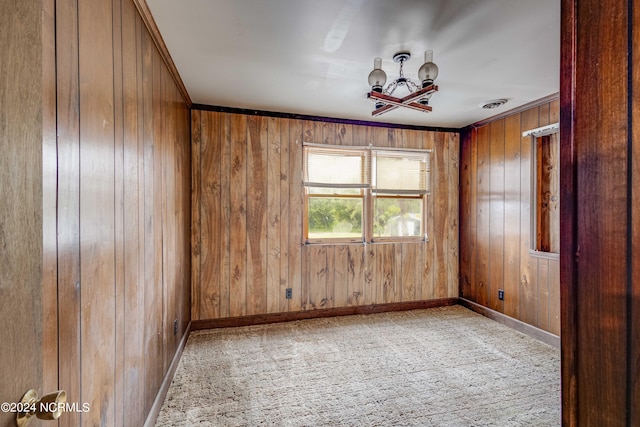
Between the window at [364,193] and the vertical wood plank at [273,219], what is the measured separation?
14.1 inches

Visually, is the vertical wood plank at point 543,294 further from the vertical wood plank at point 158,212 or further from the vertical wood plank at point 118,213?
the vertical wood plank at point 118,213

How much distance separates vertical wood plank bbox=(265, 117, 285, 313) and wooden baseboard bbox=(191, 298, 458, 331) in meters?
0.13

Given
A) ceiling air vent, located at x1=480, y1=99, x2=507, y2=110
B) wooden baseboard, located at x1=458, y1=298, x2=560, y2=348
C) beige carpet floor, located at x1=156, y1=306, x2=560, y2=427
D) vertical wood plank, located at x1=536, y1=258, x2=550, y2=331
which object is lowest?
beige carpet floor, located at x1=156, y1=306, x2=560, y2=427

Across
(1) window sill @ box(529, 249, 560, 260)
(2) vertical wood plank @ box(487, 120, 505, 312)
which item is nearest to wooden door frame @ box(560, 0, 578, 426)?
(1) window sill @ box(529, 249, 560, 260)

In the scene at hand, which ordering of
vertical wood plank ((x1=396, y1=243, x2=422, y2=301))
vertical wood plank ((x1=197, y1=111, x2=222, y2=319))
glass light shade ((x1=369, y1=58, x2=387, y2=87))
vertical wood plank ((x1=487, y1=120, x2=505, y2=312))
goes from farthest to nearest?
vertical wood plank ((x1=396, y1=243, x2=422, y2=301)) → vertical wood plank ((x1=487, y1=120, x2=505, y2=312)) → vertical wood plank ((x1=197, y1=111, x2=222, y2=319)) → glass light shade ((x1=369, y1=58, x2=387, y2=87))

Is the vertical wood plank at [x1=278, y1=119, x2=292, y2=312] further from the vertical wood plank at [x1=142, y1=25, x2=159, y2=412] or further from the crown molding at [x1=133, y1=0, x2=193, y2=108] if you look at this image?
the vertical wood plank at [x1=142, y1=25, x2=159, y2=412]

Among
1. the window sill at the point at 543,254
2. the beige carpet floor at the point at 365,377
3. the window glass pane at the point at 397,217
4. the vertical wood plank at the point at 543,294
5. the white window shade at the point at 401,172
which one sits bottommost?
the beige carpet floor at the point at 365,377

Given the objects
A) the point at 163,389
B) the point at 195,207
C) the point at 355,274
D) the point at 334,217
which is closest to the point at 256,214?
the point at 195,207

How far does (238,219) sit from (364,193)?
1.61m

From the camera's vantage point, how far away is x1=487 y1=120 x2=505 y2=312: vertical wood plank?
3.77 meters

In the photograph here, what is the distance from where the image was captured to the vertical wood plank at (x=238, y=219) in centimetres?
360

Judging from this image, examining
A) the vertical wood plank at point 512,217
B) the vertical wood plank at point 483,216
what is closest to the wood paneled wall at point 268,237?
the vertical wood plank at point 483,216

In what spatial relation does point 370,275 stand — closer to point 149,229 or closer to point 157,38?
point 149,229

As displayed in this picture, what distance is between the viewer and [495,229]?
3861 millimetres
